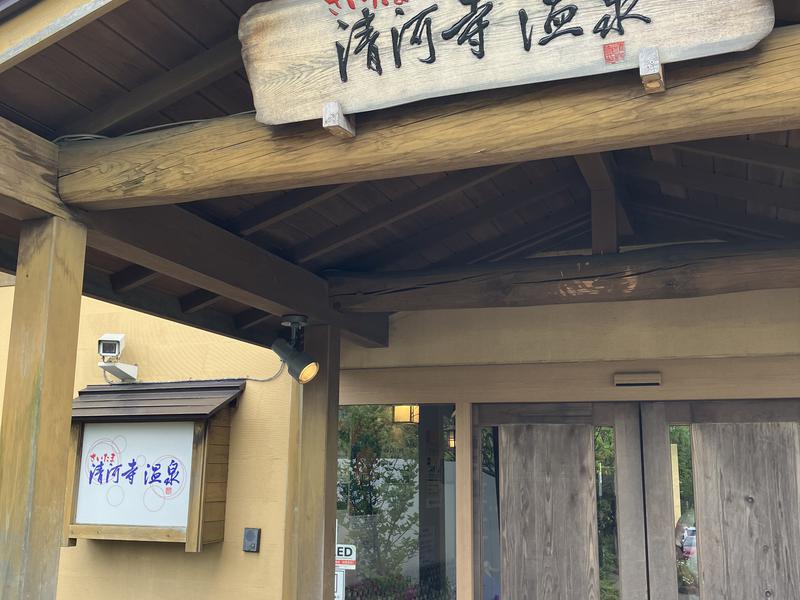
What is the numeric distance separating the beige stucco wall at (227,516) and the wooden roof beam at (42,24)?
10.3 feet

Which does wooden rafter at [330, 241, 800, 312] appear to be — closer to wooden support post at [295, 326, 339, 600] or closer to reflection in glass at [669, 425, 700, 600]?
wooden support post at [295, 326, 339, 600]

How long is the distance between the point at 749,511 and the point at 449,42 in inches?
136

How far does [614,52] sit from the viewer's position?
7.23 feet

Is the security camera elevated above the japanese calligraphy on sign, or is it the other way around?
the security camera

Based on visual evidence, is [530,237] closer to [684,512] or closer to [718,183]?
[718,183]

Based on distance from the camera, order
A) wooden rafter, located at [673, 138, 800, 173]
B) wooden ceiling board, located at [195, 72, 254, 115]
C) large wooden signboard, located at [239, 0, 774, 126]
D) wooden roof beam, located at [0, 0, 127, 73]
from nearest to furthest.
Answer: large wooden signboard, located at [239, 0, 774, 126] < wooden roof beam, located at [0, 0, 127, 73] < wooden ceiling board, located at [195, 72, 254, 115] < wooden rafter, located at [673, 138, 800, 173]

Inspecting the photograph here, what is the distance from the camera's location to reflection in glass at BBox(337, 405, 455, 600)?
5.11m

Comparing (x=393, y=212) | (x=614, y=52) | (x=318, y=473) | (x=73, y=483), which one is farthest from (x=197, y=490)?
(x=614, y=52)

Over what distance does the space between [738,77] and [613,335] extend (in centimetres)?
289

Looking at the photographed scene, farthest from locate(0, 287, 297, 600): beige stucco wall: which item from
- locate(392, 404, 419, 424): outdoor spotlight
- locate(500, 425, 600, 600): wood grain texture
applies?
locate(500, 425, 600, 600): wood grain texture

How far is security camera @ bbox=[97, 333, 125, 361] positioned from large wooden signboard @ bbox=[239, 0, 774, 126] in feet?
12.4

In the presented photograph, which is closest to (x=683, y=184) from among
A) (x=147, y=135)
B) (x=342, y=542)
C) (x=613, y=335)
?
(x=613, y=335)

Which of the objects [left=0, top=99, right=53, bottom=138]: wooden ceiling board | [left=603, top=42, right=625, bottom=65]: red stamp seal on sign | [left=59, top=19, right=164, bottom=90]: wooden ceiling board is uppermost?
[left=59, top=19, right=164, bottom=90]: wooden ceiling board

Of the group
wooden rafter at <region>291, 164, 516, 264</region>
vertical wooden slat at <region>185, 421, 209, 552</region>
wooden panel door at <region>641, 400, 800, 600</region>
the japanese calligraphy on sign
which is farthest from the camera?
the japanese calligraphy on sign
